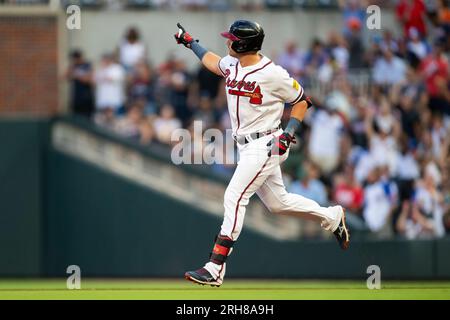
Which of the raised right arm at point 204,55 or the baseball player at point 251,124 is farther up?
the raised right arm at point 204,55

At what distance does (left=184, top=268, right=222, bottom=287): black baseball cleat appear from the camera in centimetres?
1089

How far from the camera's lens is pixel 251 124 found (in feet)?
37.2

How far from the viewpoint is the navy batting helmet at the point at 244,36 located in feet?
36.5

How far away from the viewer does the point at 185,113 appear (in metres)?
19.0

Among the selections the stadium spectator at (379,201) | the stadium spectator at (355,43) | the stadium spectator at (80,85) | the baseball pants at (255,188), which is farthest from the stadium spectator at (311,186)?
the baseball pants at (255,188)

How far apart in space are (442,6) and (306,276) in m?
6.07

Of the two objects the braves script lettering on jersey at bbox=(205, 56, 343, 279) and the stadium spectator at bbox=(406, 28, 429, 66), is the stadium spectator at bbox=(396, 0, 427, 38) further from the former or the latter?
the braves script lettering on jersey at bbox=(205, 56, 343, 279)

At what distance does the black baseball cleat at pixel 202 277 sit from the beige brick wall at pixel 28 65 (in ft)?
29.4

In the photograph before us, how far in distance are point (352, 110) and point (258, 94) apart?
303 inches

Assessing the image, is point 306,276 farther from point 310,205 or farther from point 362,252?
point 310,205

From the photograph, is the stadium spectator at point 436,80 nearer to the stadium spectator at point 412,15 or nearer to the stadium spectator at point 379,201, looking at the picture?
the stadium spectator at point 412,15

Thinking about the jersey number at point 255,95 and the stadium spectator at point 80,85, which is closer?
the jersey number at point 255,95

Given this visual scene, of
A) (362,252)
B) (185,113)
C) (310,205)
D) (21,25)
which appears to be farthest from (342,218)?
(21,25)

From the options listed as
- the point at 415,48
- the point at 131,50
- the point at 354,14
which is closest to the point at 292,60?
the point at 354,14
